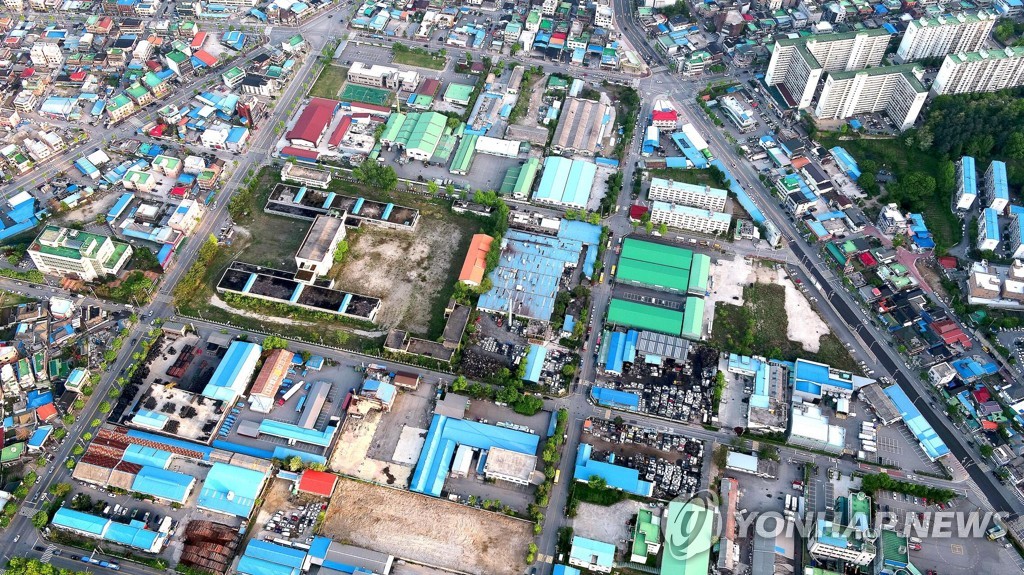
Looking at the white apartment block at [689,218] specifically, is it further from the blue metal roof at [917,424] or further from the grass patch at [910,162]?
the blue metal roof at [917,424]

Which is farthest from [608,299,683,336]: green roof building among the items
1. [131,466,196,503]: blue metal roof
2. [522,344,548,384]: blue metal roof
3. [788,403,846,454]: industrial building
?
[131,466,196,503]: blue metal roof

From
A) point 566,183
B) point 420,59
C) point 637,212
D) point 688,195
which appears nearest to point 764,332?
point 688,195

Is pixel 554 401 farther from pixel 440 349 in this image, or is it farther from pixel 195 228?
pixel 195 228

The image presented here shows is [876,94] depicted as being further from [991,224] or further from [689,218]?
[689,218]

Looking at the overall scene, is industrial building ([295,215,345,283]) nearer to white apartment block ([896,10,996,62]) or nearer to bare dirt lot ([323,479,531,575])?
bare dirt lot ([323,479,531,575])

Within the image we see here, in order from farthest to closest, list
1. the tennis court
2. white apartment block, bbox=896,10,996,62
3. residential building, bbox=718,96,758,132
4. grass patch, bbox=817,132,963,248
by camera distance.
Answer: the tennis court, white apartment block, bbox=896,10,996,62, residential building, bbox=718,96,758,132, grass patch, bbox=817,132,963,248

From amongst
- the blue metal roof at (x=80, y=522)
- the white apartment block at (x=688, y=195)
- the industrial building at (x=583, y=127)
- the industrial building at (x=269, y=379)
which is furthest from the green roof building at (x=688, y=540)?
the industrial building at (x=583, y=127)
